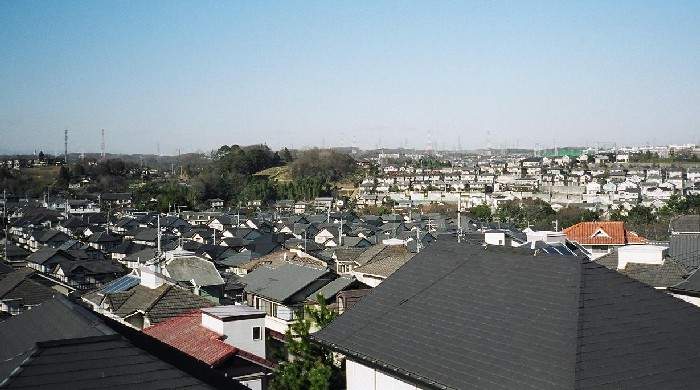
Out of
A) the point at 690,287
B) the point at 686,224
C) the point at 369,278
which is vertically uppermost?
the point at 690,287

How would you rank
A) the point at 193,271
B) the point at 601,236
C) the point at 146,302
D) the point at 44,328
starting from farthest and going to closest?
the point at 601,236, the point at 193,271, the point at 146,302, the point at 44,328

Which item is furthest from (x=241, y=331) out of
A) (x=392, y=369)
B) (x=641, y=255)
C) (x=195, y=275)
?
(x=641, y=255)

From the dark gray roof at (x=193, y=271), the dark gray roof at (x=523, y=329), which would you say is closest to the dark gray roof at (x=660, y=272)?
the dark gray roof at (x=523, y=329)

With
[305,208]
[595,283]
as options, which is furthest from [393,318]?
[305,208]

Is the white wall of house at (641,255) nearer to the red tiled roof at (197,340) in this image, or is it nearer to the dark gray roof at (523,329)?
the dark gray roof at (523,329)

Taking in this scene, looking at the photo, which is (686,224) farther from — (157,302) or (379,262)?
(157,302)
